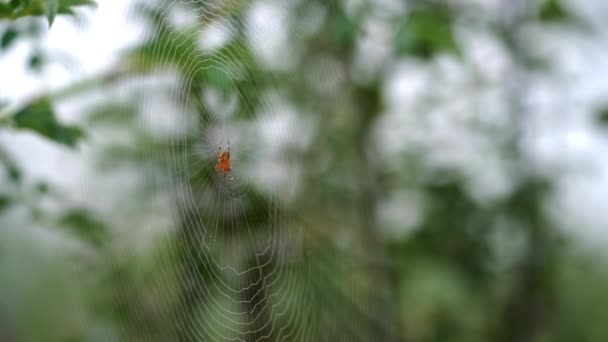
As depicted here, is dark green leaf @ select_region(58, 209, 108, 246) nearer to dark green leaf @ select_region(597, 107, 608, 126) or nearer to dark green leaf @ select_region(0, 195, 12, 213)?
dark green leaf @ select_region(0, 195, 12, 213)

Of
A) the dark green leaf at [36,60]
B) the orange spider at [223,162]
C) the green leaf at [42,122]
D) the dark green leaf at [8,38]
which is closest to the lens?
the green leaf at [42,122]

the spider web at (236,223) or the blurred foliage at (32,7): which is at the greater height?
the blurred foliage at (32,7)

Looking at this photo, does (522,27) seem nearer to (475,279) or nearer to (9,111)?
(475,279)

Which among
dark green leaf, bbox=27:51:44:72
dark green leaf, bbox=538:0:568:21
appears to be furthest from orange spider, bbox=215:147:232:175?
dark green leaf, bbox=538:0:568:21

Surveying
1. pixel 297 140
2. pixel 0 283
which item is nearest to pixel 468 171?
pixel 297 140

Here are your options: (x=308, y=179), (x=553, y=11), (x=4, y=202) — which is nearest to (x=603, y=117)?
(x=553, y=11)

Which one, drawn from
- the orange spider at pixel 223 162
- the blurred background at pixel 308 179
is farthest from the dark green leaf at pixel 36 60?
the orange spider at pixel 223 162

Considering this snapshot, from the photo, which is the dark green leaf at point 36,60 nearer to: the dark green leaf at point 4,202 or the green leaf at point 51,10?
the dark green leaf at point 4,202
